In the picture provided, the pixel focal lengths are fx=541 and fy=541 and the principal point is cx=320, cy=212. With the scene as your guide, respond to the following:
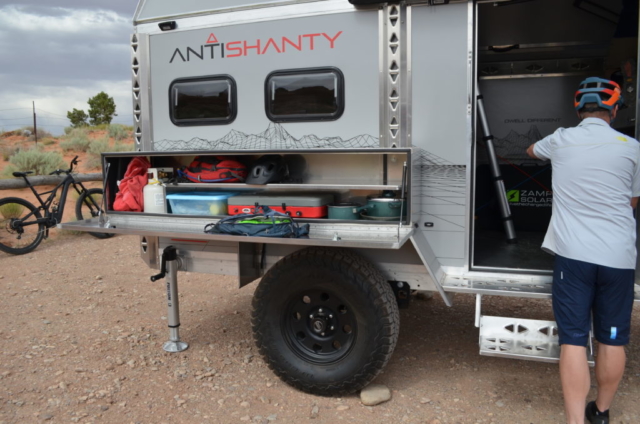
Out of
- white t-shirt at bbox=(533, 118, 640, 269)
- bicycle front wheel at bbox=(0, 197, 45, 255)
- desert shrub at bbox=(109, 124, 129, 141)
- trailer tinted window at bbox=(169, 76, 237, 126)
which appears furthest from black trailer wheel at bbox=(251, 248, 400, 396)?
desert shrub at bbox=(109, 124, 129, 141)

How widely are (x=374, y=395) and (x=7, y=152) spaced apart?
55.9 feet

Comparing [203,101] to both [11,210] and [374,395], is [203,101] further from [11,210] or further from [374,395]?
[11,210]

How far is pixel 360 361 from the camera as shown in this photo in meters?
3.29

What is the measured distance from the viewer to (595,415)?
3.05m

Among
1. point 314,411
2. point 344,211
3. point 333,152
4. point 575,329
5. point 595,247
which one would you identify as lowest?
point 314,411

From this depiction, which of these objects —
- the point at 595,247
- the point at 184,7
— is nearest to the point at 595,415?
the point at 595,247

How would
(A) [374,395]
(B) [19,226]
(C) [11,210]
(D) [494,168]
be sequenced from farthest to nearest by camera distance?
(C) [11,210]
(B) [19,226]
(D) [494,168]
(A) [374,395]

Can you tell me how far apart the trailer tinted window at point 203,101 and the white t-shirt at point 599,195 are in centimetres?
227

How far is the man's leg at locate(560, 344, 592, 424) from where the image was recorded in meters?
2.82

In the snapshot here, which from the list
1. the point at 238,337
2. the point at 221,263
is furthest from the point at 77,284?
the point at 221,263

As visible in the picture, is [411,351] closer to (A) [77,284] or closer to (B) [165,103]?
(B) [165,103]

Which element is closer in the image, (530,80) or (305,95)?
(305,95)

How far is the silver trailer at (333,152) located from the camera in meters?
3.29

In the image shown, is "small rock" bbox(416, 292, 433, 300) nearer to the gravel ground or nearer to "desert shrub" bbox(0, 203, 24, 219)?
the gravel ground
